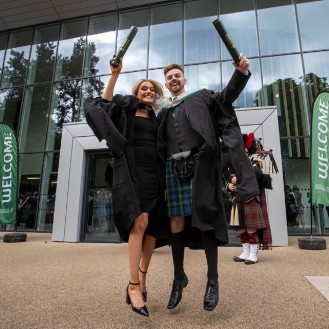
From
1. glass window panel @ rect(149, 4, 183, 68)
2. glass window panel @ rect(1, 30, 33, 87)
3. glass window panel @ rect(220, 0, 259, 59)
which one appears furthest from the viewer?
glass window panel @ rect(1, 30, 33, 87)

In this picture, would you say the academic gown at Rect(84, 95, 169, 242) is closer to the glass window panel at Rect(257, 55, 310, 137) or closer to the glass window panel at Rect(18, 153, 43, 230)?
the glass window panel at Rect(257, 55, 310, 137)

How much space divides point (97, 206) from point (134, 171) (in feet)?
19.9

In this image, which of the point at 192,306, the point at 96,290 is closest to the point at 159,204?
the point at 192,306

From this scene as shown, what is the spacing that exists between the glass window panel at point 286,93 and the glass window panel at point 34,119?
9.67 metres

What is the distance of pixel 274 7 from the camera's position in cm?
1245

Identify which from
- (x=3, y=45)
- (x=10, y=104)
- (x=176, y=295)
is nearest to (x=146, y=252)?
(x=176, y=295)

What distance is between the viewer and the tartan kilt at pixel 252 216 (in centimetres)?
477

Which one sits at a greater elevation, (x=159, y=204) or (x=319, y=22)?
(x=319, y=22)

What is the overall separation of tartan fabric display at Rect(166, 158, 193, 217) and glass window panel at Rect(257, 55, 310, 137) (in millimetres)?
9537

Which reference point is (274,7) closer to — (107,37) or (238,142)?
(107,37)

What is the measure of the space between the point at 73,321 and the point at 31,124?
13.1 m

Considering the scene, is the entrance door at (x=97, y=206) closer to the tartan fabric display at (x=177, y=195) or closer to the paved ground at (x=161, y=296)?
the paved ground at (x=161, y=296)

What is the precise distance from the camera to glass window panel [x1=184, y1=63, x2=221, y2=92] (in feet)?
39.5

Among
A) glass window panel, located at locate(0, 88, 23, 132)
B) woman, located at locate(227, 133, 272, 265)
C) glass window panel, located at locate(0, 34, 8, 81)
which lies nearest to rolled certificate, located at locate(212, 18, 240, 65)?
woman, located at locate(227, 133, 272, 265)
